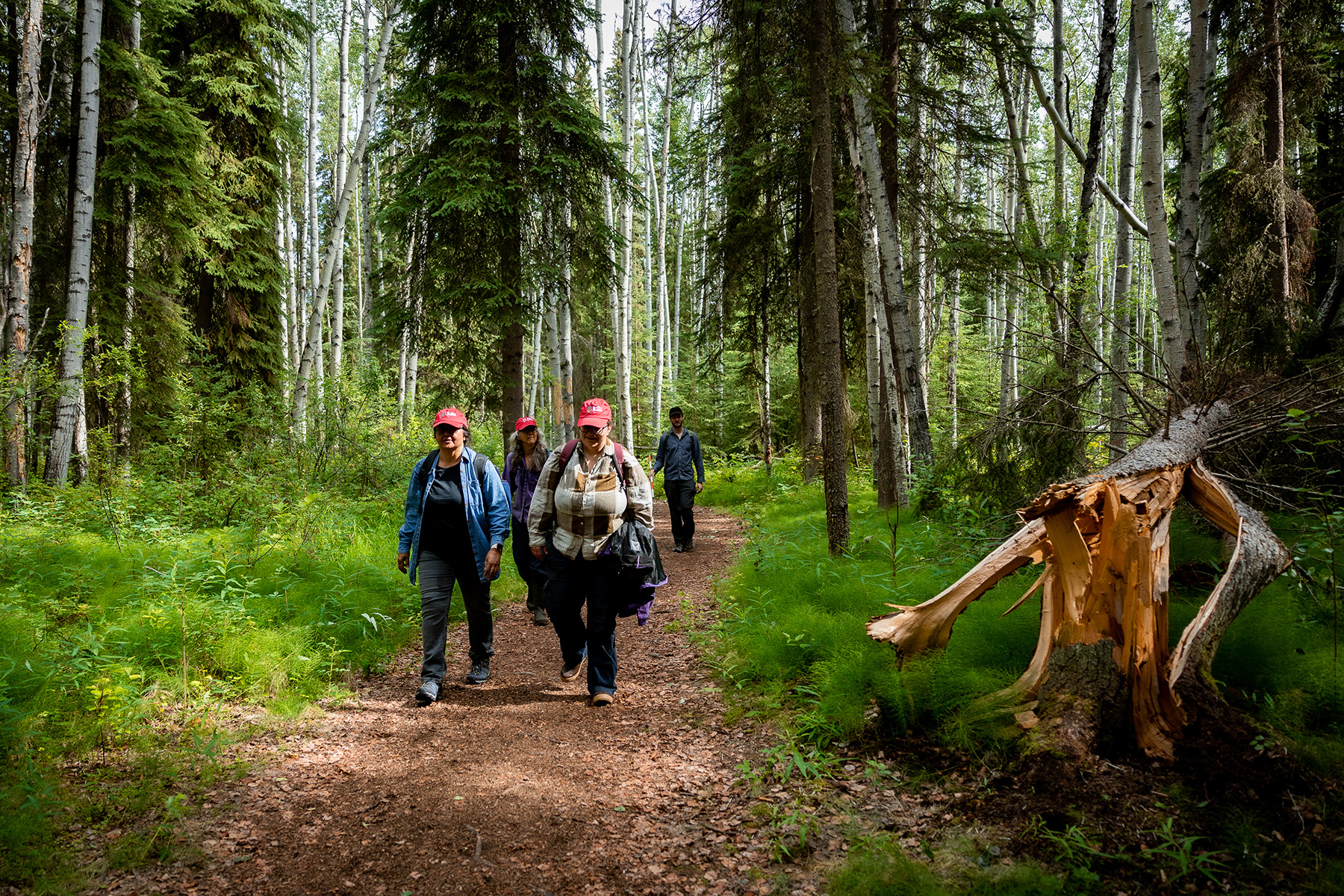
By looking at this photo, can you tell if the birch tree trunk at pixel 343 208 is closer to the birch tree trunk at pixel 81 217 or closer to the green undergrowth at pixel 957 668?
the birch tree trunk at pixel 81 217

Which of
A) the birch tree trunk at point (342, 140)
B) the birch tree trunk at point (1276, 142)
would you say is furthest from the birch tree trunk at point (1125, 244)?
the birch tree trunk at point (342, 140)

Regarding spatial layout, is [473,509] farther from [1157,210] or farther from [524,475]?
[1157,210]

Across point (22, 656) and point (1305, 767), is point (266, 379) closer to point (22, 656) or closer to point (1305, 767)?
point (22, 656)

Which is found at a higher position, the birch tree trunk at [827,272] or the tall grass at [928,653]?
the birch tree trunk at [827,272]

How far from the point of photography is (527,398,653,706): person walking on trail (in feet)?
14.7

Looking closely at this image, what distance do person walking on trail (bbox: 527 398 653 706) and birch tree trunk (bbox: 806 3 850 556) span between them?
247 centimetres

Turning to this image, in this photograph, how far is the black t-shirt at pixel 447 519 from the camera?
4.66 meters

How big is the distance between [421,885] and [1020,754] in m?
2.77

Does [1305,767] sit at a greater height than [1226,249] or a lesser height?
lesser

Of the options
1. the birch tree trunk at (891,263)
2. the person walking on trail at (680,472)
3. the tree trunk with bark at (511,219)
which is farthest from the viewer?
the tree trunk with bark at (511,219)

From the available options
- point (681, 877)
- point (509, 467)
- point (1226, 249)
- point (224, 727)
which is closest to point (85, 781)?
point (224, 727)

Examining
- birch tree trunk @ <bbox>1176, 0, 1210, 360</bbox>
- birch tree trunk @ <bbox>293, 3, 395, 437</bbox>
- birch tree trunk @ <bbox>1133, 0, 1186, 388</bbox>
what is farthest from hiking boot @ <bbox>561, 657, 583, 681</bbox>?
birch tree trunk @ <bbox>293, 3, 395, 437</bbox>

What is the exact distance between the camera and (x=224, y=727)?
393cm

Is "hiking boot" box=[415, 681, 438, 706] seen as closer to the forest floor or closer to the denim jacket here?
the forest floor
